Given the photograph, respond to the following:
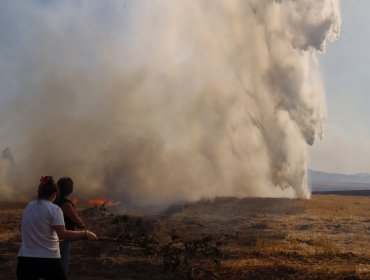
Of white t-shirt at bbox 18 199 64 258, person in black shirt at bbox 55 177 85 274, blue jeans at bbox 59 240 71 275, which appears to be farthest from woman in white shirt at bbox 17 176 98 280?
blue jeans at bbox 59 240 71 275

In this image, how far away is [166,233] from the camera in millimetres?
19250

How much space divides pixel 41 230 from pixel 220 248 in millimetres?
11058

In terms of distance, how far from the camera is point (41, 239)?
5.97 m

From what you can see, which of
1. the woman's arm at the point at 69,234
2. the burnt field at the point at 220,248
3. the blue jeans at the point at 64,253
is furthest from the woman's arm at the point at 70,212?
the woman's arm at the point at 69,234

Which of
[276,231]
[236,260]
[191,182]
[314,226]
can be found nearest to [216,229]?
[276,231]

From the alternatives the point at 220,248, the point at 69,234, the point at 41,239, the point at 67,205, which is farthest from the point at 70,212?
the point at 220,248

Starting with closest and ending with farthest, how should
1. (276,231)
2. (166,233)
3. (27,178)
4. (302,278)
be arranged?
1. (302,278)
2. (166,233)
3. (276,231)
4. (27,178)

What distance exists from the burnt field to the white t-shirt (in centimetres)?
168

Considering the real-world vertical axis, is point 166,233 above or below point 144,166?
below

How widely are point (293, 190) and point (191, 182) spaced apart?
34.1ft

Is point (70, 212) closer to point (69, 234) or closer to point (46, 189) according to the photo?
point (69, 234)

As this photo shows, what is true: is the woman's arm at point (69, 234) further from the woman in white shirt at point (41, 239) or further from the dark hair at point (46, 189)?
the dark hair at point (46, 189)

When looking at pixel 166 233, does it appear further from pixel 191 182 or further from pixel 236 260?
pixel 191 182

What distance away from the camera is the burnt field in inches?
416
